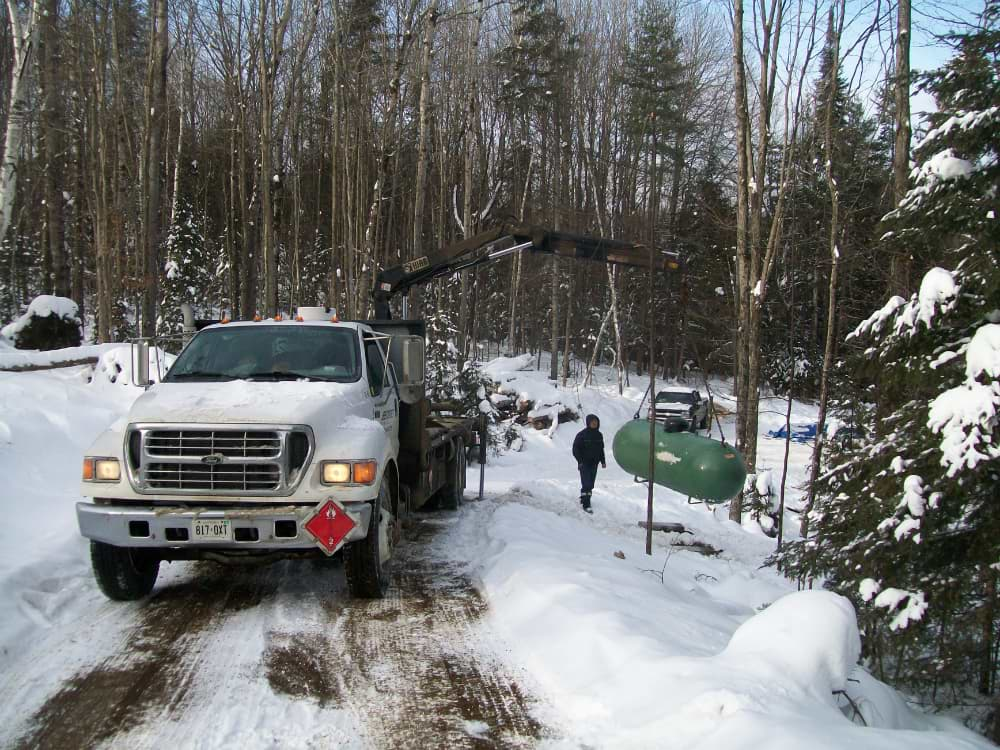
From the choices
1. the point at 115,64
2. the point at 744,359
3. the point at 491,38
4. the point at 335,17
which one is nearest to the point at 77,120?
the point at 115,64

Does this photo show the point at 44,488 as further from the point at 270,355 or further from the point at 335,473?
the point at 335,473

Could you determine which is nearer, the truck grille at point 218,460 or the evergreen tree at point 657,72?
the truck grille at point 218,460

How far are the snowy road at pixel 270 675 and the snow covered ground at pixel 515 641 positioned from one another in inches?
0.8

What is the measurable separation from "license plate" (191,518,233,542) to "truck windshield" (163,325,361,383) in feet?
4.95

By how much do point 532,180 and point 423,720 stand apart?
3176 cm

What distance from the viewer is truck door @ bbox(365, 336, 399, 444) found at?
6.79 m

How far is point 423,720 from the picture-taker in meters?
3.89

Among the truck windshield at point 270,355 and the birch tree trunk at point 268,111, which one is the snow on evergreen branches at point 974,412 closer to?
the truck windshield at point 270,355

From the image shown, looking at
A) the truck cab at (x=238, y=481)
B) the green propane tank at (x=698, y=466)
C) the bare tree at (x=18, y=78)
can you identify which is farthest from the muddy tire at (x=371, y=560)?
the bare tree at (x=18, y=78)

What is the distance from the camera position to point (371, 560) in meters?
5.74

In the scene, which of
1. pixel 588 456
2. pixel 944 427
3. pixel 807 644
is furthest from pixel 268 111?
pixel 807 644

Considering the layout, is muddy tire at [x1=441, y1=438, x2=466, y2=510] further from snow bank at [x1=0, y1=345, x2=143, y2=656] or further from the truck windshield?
snow bank at [x1=0, y1=345, x2=143, y2=656]

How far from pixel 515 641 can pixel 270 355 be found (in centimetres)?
341

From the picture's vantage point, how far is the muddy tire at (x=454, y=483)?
32.9ft
